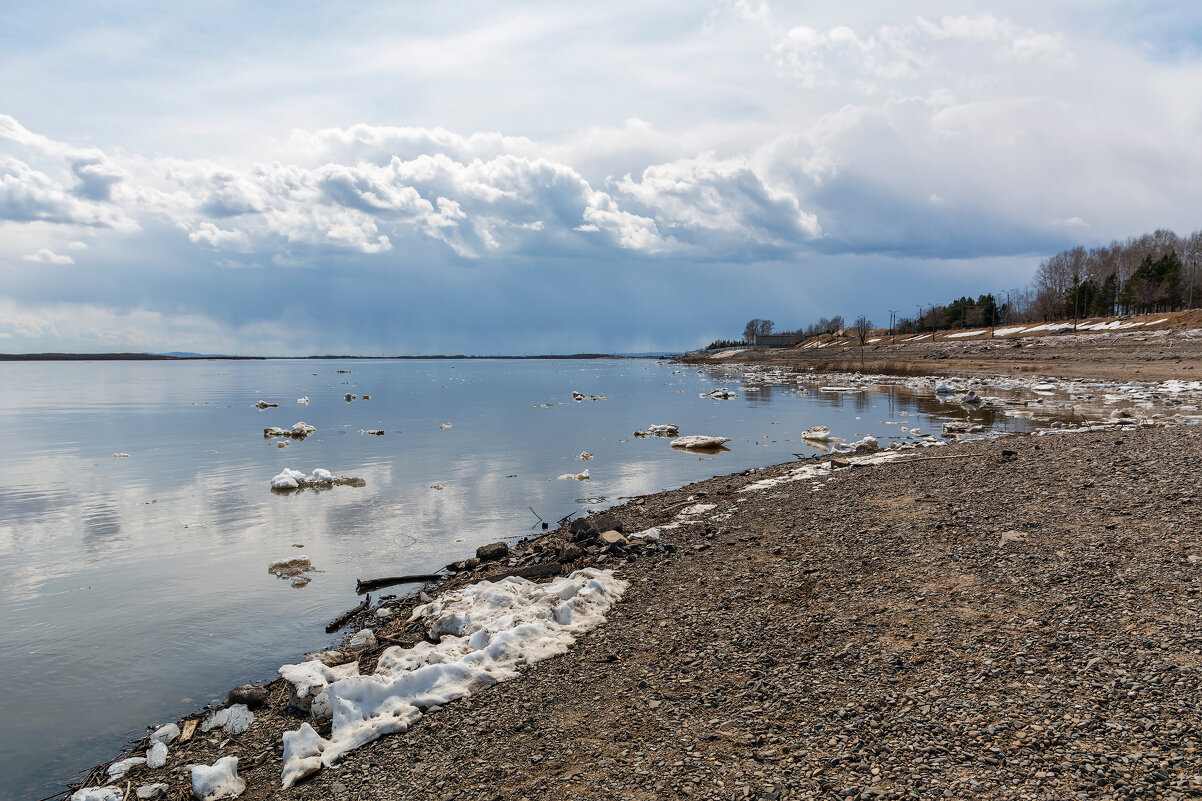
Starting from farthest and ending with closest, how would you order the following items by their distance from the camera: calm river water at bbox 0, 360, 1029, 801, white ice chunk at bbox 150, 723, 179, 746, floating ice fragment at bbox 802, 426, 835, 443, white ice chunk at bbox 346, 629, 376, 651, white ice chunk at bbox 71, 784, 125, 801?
floating ice fragment at bbox 802, 426, 835, 443 → white ice chunk at bbox 346, 629, 376, 651 → calm river water at bbox 0, 360, 1029, 801 → white ice chunk at bbox 150, 723, 179, 746 → white ice chunk at bbox 71, 784, 125, 801

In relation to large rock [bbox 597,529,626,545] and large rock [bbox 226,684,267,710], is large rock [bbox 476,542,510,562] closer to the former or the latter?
large rock [bbox 597,529,626,545]

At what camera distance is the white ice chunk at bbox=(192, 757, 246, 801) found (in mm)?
6328

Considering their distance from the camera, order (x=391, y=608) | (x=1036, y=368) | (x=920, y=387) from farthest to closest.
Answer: (x=1036, y=368) < (x=920, y=387) < (x=391, y=608)

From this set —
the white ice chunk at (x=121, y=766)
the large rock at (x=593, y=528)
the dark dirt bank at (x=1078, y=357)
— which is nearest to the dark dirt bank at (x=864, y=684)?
the white ice chunk at (x=121, y=766)

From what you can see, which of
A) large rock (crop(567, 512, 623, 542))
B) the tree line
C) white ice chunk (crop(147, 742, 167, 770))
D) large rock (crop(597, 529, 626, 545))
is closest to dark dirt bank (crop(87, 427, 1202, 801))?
white ice chunk (crop(147, 742, 167, 770))

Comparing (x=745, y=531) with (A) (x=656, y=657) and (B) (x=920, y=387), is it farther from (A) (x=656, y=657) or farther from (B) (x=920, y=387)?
(B) (x=920, y=387)

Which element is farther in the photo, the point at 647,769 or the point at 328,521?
the point at 328,521

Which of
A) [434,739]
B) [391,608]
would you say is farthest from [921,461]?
Result: [434,739]

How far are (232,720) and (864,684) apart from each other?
283 inches

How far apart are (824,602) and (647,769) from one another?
13.3 feet

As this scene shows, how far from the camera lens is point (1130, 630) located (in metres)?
6.67

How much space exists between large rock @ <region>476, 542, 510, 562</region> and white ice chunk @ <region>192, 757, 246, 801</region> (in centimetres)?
676

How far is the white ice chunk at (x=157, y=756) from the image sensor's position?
22.9 feet

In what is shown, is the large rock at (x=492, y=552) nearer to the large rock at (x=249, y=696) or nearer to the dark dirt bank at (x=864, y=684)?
the dark dirt bank at (x=864, y=684)
